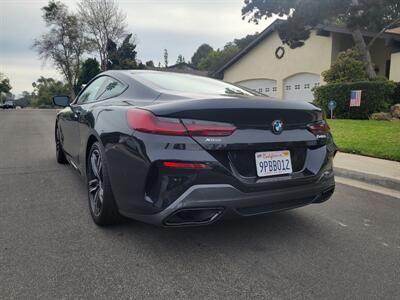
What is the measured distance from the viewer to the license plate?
2.77 m

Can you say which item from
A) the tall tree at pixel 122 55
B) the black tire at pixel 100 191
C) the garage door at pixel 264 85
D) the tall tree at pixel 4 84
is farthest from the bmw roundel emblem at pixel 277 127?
the tall tree at pixel 4 84

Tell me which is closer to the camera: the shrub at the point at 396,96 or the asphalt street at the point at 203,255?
the asphalt street at the point at 203,255

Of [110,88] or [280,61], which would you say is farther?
[280,61]

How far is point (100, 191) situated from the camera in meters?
3.33

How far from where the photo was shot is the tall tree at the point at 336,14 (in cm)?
1728

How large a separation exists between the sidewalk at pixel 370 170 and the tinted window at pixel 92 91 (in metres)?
3.81

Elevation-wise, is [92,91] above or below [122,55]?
below

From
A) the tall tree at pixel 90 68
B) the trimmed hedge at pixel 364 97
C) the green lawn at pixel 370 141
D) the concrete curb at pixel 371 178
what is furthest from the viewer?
the tall tree at pixel 90 68

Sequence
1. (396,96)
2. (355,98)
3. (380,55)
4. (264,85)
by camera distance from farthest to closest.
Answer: (264,85), (380,55), (396,96), (355,98)

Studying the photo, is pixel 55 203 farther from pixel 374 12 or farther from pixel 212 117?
pixel 374 12

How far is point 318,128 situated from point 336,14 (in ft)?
55.7

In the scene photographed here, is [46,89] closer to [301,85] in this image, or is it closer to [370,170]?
[301,85]

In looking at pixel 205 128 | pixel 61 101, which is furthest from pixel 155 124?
pixel 61 101

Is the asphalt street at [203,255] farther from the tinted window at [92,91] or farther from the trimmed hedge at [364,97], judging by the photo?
the trimmed hedge at [364,97]
